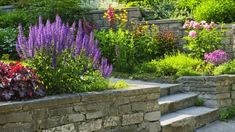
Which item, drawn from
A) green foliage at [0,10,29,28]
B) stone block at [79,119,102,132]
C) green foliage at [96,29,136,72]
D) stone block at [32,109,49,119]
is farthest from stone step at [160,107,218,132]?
green foliage at [0,10,29,28]

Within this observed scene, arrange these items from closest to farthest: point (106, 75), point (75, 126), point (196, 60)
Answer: point (75, 126)
point (106, 75)
point (196, 60)

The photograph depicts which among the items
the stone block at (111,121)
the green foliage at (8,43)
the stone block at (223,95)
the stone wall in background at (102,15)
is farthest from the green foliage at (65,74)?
the stone wall in background at (102,15)

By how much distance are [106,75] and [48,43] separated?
98cm

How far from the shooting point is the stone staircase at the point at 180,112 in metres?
6.23

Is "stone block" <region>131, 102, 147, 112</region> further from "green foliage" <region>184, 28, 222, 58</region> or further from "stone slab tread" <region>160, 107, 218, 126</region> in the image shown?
"green foliage" <region>184, 28, 222, 58</region>

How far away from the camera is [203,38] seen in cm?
876

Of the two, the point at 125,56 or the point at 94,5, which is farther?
the point at 94,5

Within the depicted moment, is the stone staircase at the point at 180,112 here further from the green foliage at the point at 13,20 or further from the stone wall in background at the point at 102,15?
the green foliage at the point at 13,20

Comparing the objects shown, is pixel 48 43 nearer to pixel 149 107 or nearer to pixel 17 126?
pixel 17 126

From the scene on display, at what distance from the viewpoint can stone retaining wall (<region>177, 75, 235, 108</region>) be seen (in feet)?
24.3

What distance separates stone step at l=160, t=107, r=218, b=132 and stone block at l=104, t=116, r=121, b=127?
82cm

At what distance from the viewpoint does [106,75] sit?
18.5 feet

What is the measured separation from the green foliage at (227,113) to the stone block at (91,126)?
2.89 meters

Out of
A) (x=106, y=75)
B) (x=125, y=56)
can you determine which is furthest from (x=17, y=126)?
(x=125, y=56)
